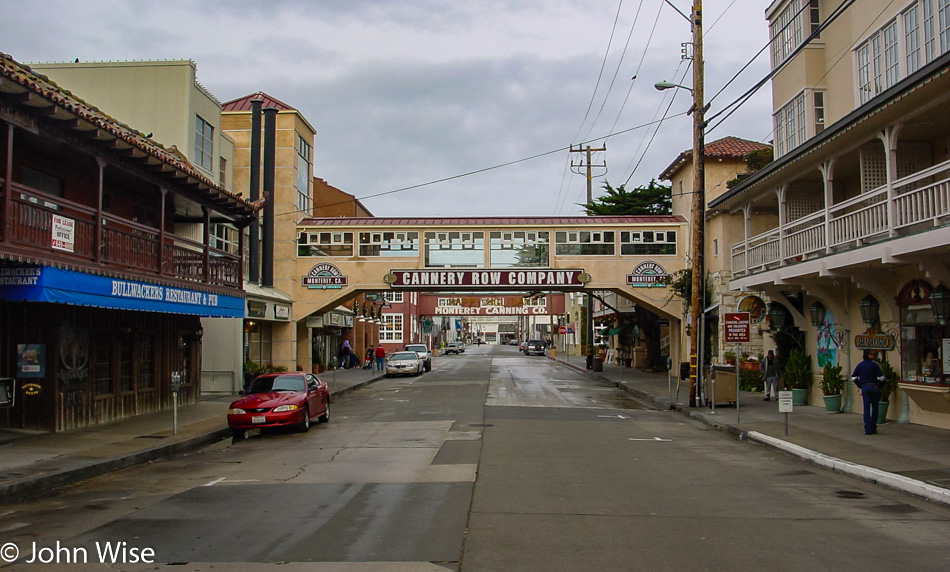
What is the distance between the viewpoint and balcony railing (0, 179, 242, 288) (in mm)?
13062

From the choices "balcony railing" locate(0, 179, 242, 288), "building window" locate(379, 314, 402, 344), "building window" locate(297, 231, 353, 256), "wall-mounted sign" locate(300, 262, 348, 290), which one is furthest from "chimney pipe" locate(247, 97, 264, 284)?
"building window" locate(379, 314, 402, 344)

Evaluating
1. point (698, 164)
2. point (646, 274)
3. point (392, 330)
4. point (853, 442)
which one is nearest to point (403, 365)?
point (646, 274)

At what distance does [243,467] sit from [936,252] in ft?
41.3

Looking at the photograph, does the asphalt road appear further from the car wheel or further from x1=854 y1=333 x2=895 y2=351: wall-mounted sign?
x1=854 y1=333 x2=895 y2=351: wall-mounted sign

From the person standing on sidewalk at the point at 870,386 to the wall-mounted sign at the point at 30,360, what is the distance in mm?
16055

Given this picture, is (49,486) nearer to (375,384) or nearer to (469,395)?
(469,395)

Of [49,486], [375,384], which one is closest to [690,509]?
[49,486]

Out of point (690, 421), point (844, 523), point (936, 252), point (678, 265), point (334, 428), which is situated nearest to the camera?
point (844, 523)

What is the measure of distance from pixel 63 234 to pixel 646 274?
25.5 metres

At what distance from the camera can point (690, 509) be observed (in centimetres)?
934

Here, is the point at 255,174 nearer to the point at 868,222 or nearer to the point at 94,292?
the point at 94,292

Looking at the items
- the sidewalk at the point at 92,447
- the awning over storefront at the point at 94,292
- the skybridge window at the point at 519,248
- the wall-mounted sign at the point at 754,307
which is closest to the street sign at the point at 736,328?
the wall-mounted sign at the point at 754,307

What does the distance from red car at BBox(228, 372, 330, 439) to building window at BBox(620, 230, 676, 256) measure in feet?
63.0

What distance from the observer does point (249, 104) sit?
35.8 meters
